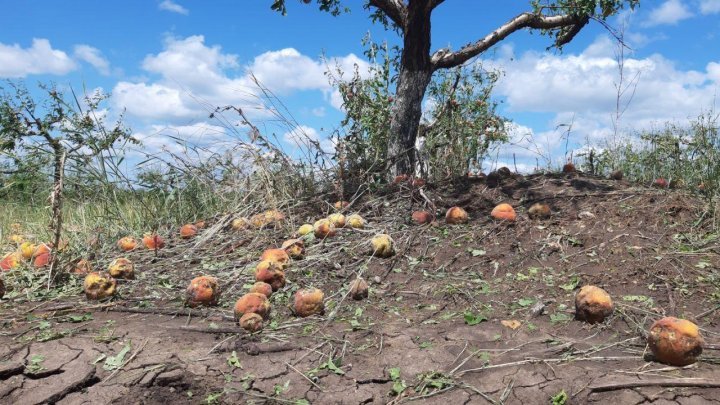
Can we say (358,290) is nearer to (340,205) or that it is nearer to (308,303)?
(308,303)

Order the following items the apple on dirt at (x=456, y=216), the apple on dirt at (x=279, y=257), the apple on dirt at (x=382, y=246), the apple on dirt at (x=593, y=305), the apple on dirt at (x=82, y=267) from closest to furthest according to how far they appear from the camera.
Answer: the apple on dirt at (x=593, y=305) → the apple on dirt at (x=279, y=257) → the apple on dirt at (x=382, y=246) → the apple on dirt at (x=82, y=267) → the apple on dirt at (x=456, y=216)

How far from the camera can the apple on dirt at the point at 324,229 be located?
14.9ft

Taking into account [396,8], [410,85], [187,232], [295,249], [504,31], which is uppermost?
[396,8]

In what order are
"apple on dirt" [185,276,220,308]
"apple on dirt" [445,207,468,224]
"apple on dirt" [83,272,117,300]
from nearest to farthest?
"apple on dirt" [185,276,220,308]
"apple on dirt" [83,272,117,300]
"apple on dirt" [445,207,468,224]

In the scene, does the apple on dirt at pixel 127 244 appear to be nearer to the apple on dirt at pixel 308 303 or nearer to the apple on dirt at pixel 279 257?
the apple on dirt at pixel 279 257

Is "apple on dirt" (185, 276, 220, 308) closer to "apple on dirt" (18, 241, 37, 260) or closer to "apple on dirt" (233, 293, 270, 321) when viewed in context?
"apple on dirt" (233, 293, 270, 321)

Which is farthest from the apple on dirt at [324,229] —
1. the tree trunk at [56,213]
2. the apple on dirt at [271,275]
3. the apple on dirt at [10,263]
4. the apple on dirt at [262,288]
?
the apple on dirt at [10,263]

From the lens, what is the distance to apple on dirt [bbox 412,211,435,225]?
4664mm

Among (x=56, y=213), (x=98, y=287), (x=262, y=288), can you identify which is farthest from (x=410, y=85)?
(x=98, y=287)

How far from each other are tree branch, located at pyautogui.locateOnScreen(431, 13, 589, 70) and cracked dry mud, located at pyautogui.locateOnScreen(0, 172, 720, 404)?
2528 mm

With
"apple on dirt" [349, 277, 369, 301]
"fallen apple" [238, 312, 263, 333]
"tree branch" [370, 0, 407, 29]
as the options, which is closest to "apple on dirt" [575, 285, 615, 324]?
"apple on dirt" [349, 277, 369, 301]

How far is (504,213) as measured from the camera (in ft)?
14.7

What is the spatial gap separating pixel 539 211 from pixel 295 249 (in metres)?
1.85

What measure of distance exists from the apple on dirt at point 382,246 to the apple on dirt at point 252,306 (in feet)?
3.47
